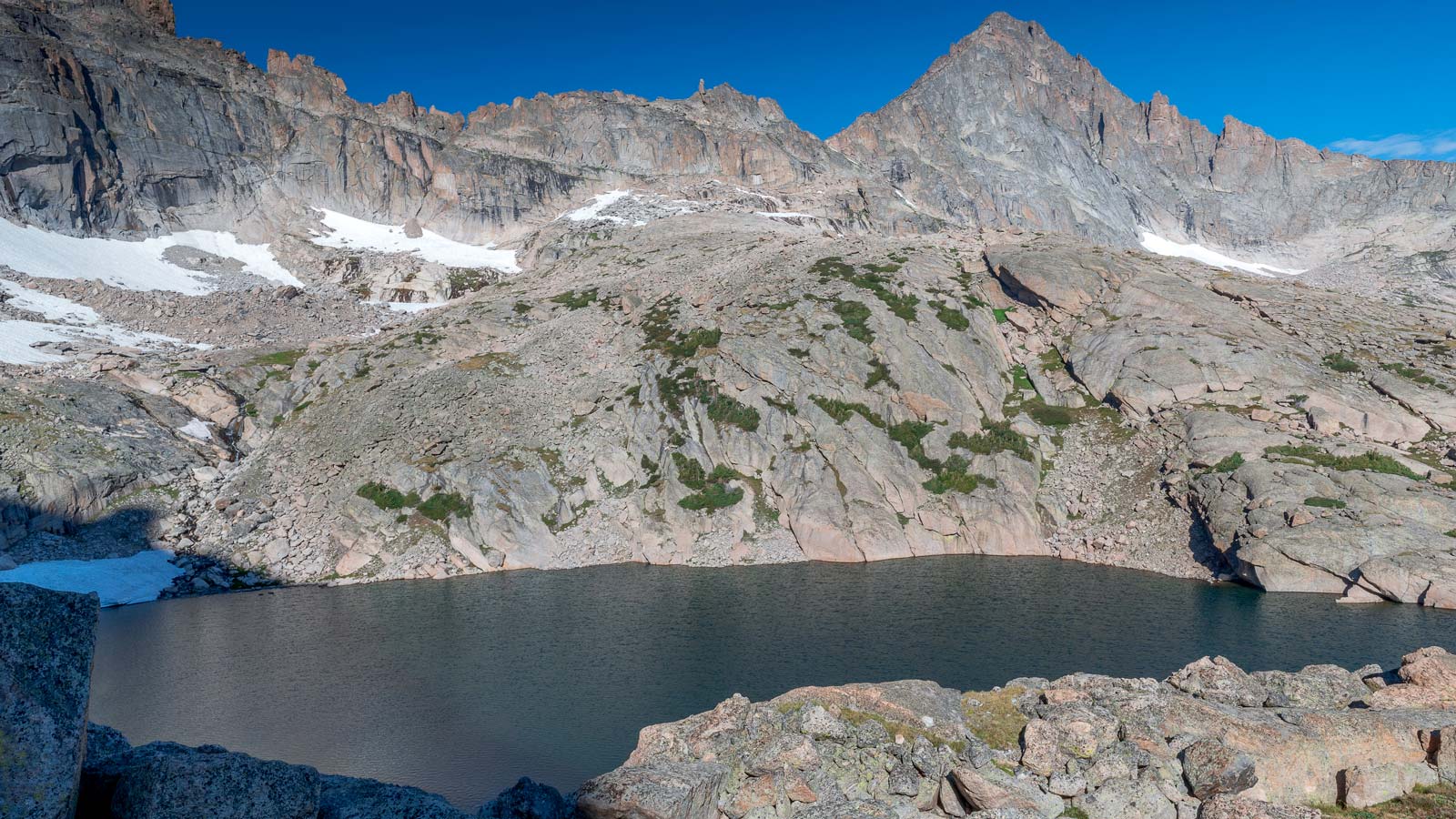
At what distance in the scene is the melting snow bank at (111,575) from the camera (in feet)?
172

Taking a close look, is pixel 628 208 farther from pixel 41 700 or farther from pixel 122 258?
pixel 41 700

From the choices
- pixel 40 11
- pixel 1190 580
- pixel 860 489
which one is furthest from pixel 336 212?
pixel 1190 580

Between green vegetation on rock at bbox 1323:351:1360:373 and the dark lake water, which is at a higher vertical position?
green vegetation on rock at bbox 1323:351:1360:373

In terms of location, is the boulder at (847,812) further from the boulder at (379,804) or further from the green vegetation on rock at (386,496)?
the green vegetation on rock at (386,496)

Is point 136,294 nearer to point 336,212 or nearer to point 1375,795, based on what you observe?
point 336,212

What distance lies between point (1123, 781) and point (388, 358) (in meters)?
80.7

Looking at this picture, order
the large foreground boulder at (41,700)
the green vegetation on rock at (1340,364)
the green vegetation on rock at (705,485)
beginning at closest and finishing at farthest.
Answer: the large foreground boulder at (41,700) → the green vegetation on rock at (705,485) → the green vegetation on rock at (1340,364)

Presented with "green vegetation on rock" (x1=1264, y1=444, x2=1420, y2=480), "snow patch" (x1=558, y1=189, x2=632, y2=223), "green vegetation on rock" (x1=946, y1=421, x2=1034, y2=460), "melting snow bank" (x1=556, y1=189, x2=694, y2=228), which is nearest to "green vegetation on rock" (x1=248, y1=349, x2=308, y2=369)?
"melting snow bank" (x1=556, y1=189, x2=694, y2=228)

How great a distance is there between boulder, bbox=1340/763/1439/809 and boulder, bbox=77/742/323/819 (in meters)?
21.9

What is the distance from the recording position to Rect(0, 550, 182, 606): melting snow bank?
52344 millimetres

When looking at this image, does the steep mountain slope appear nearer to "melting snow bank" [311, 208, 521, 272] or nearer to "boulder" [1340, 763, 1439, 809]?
"melting snow bank" [311, 208, 521, 272]

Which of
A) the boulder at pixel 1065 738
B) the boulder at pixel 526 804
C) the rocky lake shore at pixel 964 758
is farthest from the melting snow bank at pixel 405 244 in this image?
the boulder at pixel 526 804

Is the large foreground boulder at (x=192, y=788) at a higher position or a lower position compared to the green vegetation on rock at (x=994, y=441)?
lower

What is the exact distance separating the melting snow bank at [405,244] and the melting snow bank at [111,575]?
294ft
